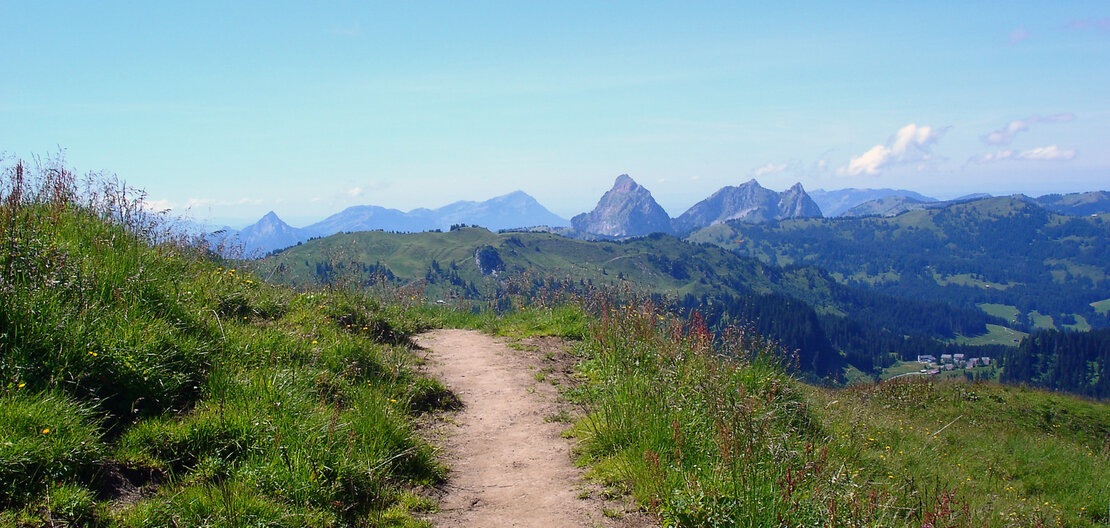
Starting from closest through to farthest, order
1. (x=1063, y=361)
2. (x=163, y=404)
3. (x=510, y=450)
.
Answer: (x=163, y=404) < (x=510, y=450) < (x=1063, y=361)

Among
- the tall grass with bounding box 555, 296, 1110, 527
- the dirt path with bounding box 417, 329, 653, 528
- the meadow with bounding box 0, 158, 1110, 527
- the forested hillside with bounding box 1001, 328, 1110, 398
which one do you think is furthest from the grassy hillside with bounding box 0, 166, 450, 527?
the forested hillside with bounding box 1001, 328, 1110, 398

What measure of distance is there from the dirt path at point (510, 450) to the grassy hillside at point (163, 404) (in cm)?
54

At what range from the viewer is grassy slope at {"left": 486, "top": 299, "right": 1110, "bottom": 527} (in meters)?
4.86

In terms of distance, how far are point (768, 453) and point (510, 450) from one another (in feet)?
9.84

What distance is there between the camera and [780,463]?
528 cm

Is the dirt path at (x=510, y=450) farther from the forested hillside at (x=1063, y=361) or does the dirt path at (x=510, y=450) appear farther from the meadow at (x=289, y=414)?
the forested hillside at (x=1063, y=361)

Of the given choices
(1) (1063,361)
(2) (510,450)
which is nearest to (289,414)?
(2) (510,450)

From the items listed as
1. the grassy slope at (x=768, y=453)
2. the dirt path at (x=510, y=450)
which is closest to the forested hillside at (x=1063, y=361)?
the grassy slope at (x=768, y=453)

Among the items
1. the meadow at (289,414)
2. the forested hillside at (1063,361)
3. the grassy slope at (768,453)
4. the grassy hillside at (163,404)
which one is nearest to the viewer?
the grassy hillside at (163,404)

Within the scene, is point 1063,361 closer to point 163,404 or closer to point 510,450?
point 510,450

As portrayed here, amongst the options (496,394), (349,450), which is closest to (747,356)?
(496,394)

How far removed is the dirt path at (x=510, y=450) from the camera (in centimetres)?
536

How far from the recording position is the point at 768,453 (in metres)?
5.44

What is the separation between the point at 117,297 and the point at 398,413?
3179 millimetres
